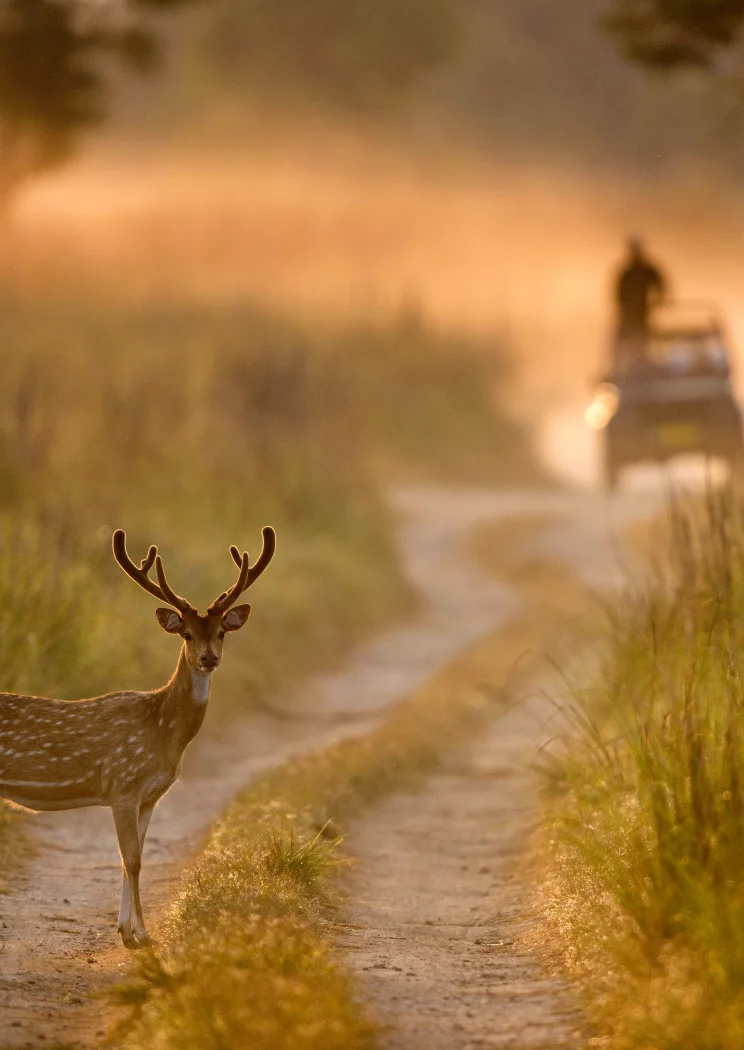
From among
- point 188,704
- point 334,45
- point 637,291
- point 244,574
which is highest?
point 334,45

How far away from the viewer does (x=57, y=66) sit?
31.2 meters

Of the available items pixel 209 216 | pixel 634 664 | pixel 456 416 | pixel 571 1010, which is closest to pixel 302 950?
pixel 571 1010

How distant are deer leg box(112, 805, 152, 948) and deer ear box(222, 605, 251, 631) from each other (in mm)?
980

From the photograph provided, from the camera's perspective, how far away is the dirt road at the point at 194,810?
8.34 meters

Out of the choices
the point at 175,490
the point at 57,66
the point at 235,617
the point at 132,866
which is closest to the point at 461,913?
the point at 132,866

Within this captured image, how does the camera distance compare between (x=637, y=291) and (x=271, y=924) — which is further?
(x=637, y=291)

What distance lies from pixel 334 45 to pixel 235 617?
1831 inches

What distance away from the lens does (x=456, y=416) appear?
141ft

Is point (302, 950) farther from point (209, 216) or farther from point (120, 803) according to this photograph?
point (209, 216)

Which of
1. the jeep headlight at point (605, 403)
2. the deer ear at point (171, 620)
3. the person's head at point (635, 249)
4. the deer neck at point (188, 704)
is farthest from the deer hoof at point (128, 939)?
the person's head at point (635, 249)

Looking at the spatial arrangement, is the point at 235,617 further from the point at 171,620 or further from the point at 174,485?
the point at 174,485

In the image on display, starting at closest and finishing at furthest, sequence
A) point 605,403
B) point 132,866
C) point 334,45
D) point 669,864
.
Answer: point 669,864, point 132,866, point 605,403, point 334,45

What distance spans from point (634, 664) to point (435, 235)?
45480 mm

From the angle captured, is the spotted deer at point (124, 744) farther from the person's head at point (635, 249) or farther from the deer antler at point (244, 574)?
the person's head at point (635, 249)
